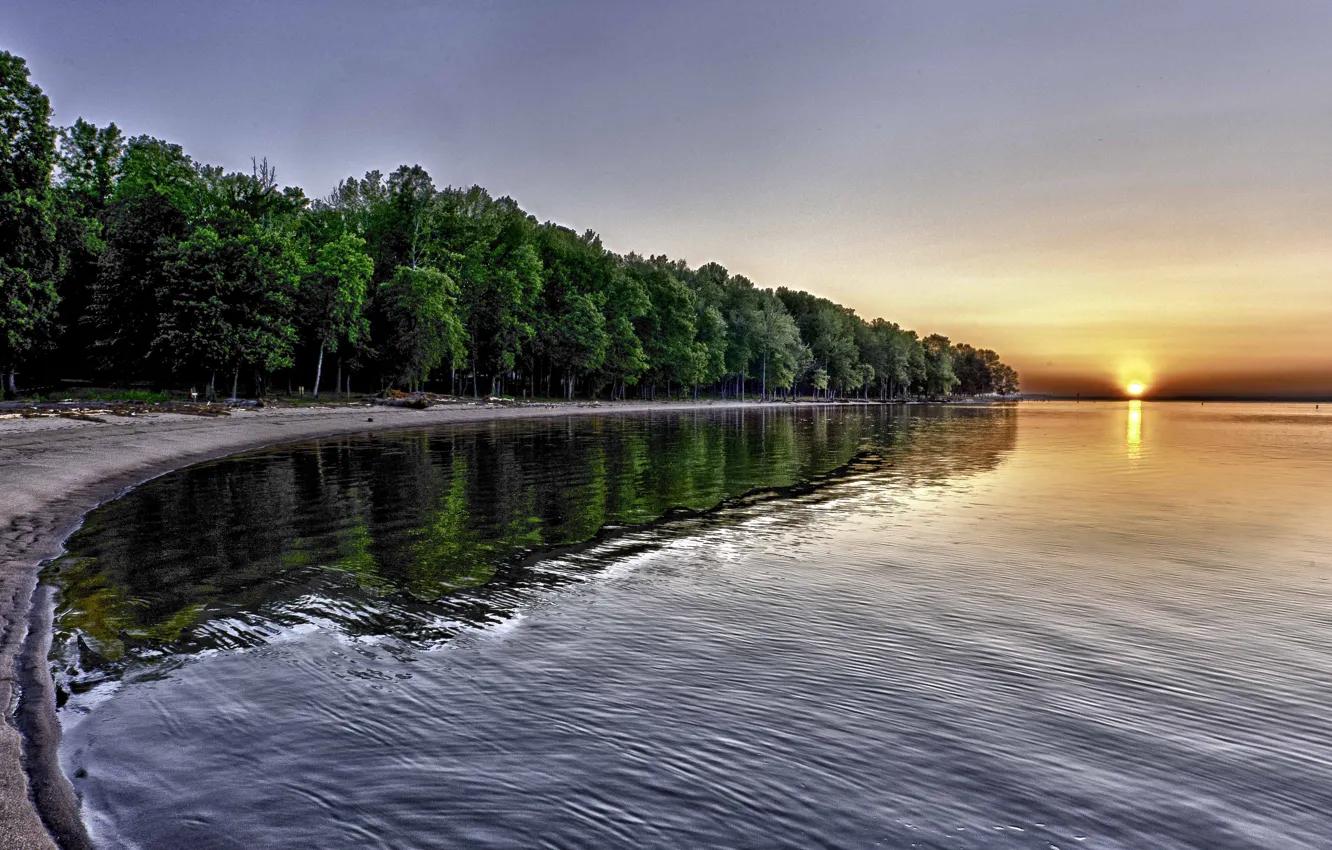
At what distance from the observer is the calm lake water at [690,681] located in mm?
4203

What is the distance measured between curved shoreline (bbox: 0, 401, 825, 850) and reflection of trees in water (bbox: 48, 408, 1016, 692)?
0.43m

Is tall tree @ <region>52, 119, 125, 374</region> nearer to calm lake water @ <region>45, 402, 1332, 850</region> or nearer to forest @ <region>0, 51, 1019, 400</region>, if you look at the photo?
forest @ <region>0, 51, 1019, 400</region>

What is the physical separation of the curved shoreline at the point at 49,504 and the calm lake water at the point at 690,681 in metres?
0.20

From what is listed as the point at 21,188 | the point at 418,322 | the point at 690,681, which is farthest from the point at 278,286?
the point at 690,681

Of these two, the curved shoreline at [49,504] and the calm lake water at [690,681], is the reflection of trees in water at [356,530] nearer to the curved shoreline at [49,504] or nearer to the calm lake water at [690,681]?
the calm lake water at [690,681]

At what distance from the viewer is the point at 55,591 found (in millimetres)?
8688

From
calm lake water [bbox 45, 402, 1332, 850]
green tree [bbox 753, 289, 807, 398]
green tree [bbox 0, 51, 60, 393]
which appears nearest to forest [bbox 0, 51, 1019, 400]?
green tree [bbox 0, 51, 60, 393]

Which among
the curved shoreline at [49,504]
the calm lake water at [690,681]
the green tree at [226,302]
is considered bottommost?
the calm lake water at [690,681]

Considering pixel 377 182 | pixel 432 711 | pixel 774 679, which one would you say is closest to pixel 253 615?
pixel 432 711

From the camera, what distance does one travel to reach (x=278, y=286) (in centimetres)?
4931

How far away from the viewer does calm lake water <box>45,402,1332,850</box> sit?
420 centimetres

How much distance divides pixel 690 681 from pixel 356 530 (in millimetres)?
8739

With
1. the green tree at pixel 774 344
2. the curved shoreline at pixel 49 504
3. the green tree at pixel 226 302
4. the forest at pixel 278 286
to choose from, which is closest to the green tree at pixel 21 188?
the forest at pixel 278 286

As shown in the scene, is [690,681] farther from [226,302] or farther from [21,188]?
[226,302]
